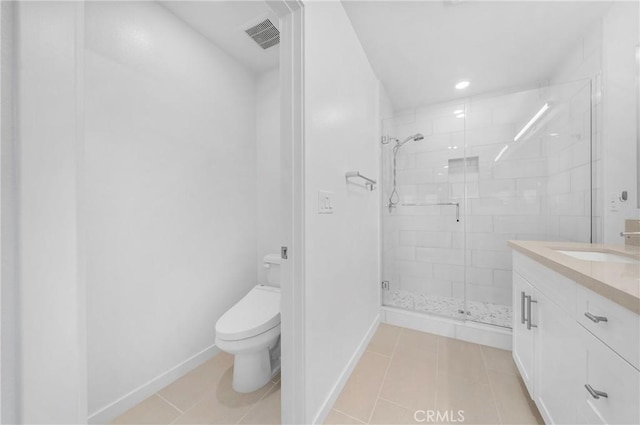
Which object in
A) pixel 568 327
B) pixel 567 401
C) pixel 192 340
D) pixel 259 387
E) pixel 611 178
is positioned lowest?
pixel 259 387

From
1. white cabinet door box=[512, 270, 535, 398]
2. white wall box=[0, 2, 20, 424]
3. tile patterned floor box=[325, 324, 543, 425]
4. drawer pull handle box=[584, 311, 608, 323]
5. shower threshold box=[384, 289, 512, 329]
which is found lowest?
tile patterned floor box=[325, 324, 543, 425]

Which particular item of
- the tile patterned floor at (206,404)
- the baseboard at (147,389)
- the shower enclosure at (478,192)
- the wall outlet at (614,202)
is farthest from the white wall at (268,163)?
the wall outlet at (614,202)

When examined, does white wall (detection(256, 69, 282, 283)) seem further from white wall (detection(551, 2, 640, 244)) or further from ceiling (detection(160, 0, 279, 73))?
white wall (detection(551, 2, 640, 244))

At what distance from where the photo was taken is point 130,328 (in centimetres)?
128

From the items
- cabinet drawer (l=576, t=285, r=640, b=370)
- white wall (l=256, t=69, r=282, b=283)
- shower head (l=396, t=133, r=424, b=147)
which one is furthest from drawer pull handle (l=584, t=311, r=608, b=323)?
shower head (l=396, t=133, r=424, b=147)

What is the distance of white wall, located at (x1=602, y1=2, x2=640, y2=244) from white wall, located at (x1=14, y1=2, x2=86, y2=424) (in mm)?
2509

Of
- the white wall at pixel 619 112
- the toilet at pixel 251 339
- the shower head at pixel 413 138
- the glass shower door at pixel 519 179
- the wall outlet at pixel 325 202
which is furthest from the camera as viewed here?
the shower head at pixel 413 138

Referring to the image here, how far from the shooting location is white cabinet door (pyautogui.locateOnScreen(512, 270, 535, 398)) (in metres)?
1.18

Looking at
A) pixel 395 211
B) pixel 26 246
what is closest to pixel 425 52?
pixel 395 211

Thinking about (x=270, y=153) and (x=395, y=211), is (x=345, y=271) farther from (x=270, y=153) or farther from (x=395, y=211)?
(x=395, y=211)

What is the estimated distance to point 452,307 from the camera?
7.59 feet

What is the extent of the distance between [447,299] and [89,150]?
312 cm

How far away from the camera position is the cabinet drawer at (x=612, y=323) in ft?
1.79

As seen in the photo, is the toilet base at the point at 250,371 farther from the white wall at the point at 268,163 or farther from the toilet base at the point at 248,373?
the white wall at the point at 268,163
